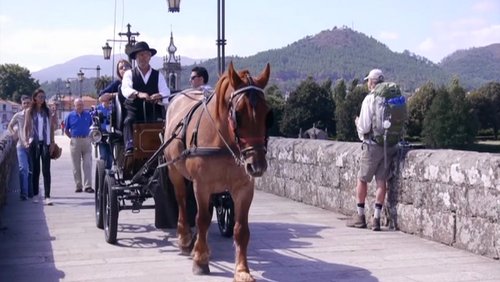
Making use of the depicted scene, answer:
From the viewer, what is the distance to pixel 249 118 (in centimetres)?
602

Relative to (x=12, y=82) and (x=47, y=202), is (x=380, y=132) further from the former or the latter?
(x=12, y=82)

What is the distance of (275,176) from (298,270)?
640 cm

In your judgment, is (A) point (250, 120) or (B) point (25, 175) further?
(B) point (25, 175)

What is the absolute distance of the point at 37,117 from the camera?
1259 cm

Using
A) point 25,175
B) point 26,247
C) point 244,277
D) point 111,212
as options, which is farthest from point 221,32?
point 244,277

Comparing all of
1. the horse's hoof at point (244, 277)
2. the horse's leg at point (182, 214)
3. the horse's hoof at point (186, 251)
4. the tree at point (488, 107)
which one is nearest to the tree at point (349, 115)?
the tree at point (488, 107)

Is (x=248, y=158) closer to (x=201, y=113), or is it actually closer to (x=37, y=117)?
(x=201, y=113)

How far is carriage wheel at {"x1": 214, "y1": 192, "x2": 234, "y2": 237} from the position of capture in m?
8.67

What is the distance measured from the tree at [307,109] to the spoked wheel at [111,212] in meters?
62.2

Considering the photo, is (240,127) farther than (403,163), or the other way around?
(403,163)

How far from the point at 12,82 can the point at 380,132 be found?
9857 cm

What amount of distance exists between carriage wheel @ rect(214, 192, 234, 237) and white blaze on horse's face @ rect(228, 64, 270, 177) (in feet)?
8.48

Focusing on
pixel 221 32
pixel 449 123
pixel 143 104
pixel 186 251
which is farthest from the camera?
pixel 449 123

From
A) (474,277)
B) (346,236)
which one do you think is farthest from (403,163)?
(474,277)
